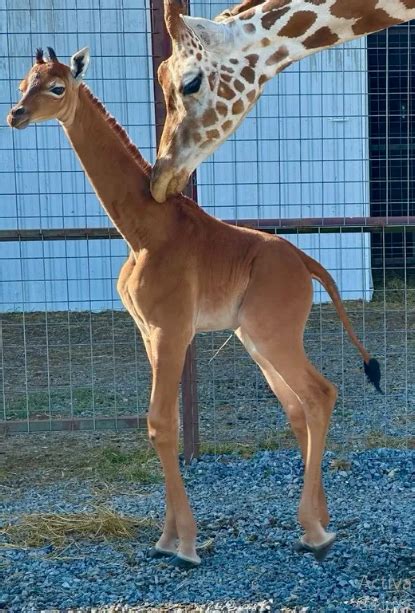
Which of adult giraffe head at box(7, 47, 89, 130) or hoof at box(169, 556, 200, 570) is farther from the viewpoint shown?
adult giraffe head at box(7, 47, 89, 130)

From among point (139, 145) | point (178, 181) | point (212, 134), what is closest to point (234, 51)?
point (212, 134)

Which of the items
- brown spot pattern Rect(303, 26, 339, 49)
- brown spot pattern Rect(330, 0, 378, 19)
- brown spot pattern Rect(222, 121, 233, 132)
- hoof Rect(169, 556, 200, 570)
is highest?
brown spot pattern Rect(330, 0, 378, 19)

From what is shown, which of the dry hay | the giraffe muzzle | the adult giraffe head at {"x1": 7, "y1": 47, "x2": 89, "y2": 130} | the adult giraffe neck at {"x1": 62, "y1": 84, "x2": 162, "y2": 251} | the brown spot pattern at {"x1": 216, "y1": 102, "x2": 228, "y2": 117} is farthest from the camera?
the dry hay

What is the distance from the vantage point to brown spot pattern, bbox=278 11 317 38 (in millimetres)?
3281

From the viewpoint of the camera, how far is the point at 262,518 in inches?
182

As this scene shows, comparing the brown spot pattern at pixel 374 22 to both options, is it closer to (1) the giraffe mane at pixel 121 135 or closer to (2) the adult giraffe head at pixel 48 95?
(1) the giraffe mane at pixel 121 135

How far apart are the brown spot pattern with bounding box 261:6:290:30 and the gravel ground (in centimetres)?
241

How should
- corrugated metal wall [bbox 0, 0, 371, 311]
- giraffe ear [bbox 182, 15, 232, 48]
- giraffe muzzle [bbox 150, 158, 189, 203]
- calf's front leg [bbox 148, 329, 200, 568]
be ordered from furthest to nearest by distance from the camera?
corrugated metal wall [bbox 0, 0, 371, 311], calf's front leg [bbox 148, 329, 200, 568], giraffe muzzle [bbox 150, 158, 189, 203], giraffe ear [bbox 182, 15, 232, 48]

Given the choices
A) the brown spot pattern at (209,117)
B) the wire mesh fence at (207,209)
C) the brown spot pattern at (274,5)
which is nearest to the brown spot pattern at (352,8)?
the brown spot pattern at (274,5)

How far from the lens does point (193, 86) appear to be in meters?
3.38

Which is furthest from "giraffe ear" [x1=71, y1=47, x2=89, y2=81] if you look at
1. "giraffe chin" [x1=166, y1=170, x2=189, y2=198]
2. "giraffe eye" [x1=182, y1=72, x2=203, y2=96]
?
"giraffe eye" [x1=182, y1=72, x2=203, y2=96]

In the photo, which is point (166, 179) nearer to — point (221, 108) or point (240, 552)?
point (221, 108)

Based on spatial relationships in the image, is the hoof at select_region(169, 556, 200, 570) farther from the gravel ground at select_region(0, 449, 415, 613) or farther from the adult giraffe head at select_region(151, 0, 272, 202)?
the adult giraffe head at select_region(151, 0, 272, 202)

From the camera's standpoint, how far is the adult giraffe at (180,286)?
393 centimetres
